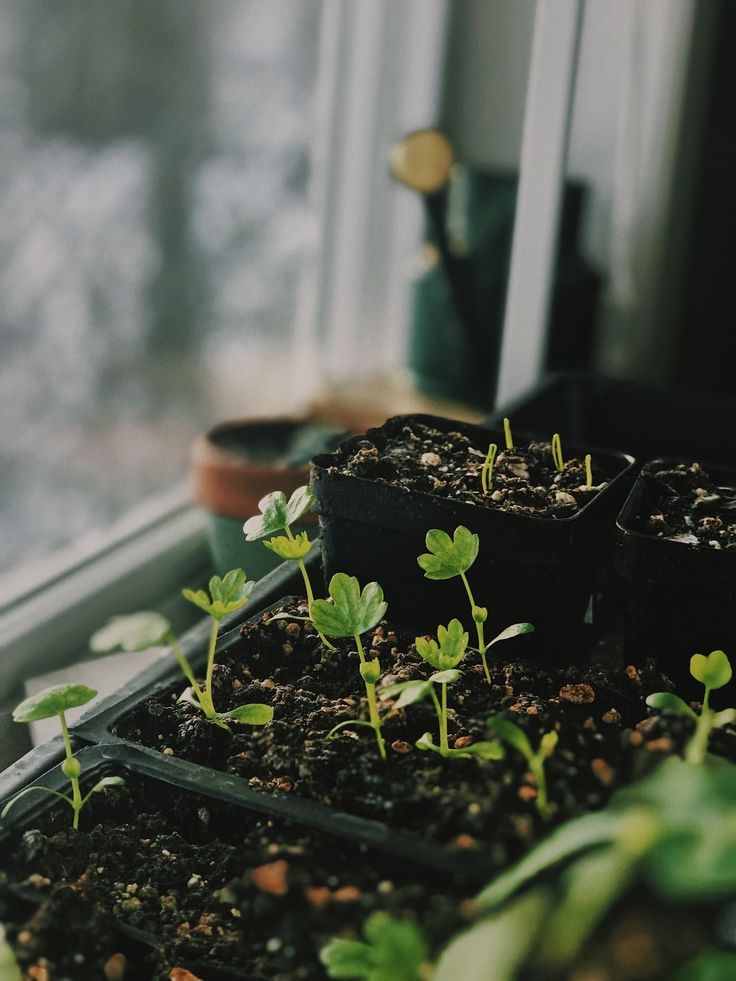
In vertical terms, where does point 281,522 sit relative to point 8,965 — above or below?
above

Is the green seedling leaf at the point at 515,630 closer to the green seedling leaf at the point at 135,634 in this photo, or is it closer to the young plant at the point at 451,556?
the young plant at the point at 451,556

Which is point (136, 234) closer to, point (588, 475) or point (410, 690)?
point (588, 475)

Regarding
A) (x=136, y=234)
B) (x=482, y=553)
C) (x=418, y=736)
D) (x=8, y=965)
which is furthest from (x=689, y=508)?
(x=136, y=234)

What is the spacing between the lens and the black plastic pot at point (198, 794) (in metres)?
0.62

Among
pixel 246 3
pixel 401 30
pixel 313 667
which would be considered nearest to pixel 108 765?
pixel 313 667

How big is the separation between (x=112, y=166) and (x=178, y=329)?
33 cm

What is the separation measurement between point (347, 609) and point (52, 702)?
21cm

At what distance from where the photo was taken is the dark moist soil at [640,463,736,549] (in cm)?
84

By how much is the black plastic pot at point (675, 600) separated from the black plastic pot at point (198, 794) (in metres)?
0.31

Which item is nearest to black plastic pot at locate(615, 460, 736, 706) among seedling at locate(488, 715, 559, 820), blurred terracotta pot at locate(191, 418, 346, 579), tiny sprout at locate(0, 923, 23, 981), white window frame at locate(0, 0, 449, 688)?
seedling at locate(488, 715, 559, 820)

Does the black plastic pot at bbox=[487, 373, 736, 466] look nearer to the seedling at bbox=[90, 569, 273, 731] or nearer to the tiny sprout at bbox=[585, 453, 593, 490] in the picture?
the tiny sprout at bbox=[585, 453, 593, 490]

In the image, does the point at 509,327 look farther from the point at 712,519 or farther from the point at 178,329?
the point at 712,519

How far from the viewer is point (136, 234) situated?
1.66m

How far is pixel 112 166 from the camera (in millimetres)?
1564
